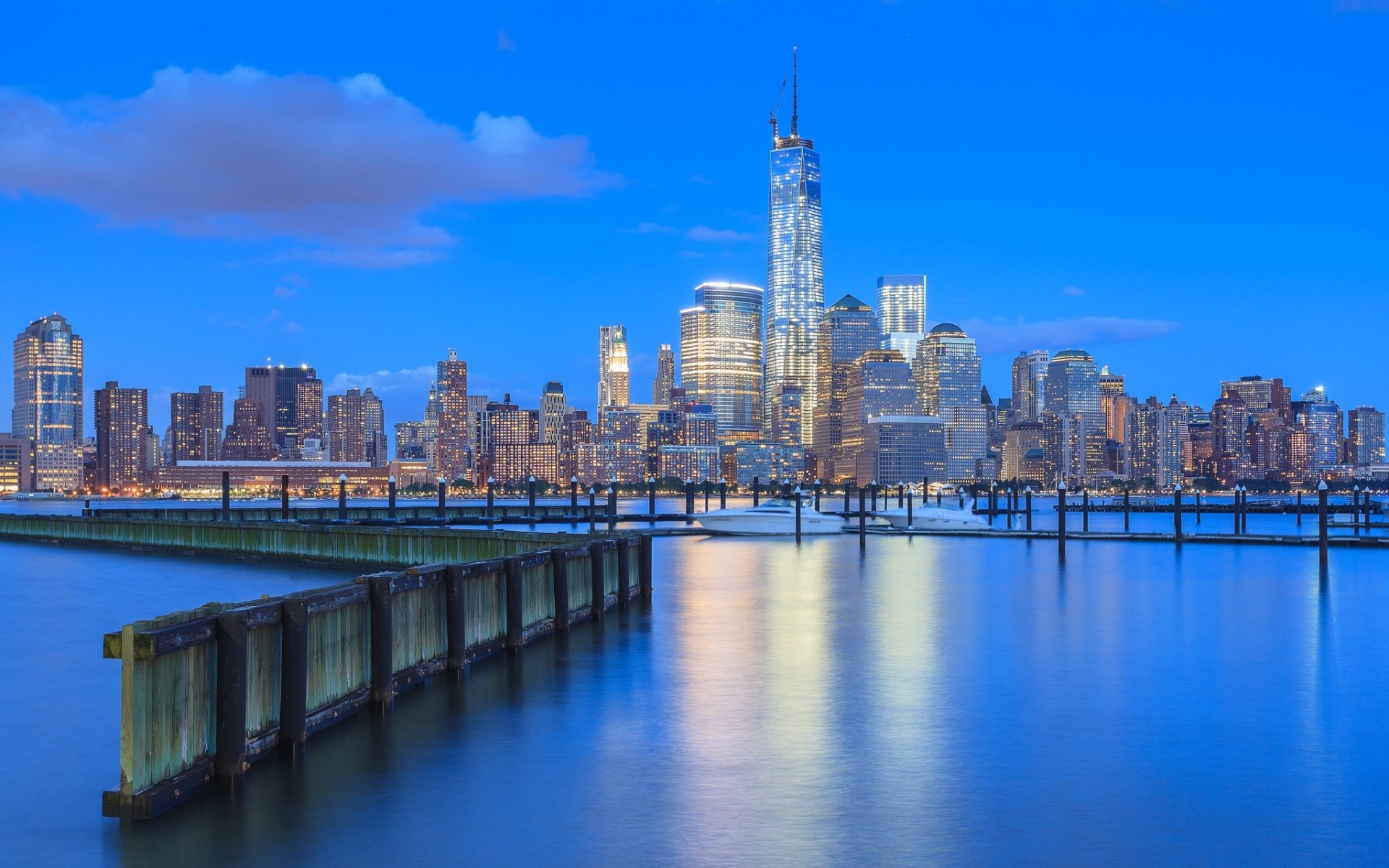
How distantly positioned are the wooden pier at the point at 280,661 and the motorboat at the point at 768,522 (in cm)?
5753

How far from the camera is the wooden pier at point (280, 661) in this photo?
10.8 m

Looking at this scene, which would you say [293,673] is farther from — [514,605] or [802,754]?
[514,605]

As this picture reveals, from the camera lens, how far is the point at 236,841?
1053cm

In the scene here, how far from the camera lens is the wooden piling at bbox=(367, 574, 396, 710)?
51.5 ft

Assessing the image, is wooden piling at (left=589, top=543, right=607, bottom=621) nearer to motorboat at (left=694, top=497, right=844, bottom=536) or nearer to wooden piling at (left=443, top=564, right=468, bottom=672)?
wooden piling at (left=443, top=564, right=468, bottom=672)

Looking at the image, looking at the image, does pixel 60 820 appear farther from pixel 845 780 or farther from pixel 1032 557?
pixel 1032 557

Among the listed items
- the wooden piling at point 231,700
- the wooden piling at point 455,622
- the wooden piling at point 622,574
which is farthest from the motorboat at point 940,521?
the wooden piling at point 231,700

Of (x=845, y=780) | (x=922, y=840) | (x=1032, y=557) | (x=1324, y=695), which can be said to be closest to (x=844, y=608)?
(x=1324, y=695)

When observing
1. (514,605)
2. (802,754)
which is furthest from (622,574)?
(802,754)

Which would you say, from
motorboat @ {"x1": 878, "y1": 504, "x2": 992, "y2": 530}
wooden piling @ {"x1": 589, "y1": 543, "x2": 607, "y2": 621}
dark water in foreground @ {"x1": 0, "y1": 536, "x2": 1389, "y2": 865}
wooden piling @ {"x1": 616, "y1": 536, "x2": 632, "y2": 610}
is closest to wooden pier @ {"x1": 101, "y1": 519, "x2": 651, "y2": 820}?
dark water in foreground @ {"x1": 0, "y1": 536, "x2": 1389, "y2": 865}

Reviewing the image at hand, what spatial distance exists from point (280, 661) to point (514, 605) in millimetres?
8114

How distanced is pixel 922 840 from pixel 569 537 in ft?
72.6

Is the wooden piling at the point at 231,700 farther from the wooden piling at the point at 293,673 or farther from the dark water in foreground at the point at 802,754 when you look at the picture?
the wooden piling at the point at 293,673

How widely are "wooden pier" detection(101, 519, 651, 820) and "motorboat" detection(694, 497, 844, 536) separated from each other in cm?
5753
